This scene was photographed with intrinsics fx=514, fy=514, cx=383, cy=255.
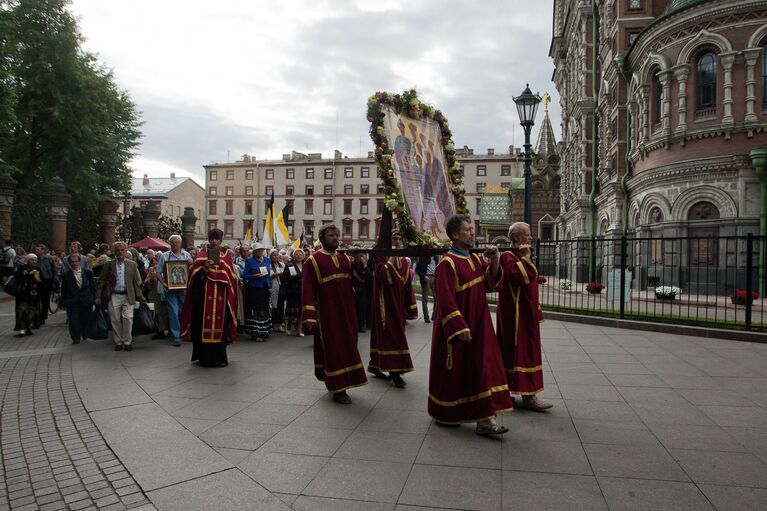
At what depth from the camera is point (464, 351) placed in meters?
5.09

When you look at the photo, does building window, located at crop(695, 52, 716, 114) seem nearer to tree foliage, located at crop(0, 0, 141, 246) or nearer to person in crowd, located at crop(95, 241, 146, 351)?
person in crowd, located at crop(95, 241, 146, 351)

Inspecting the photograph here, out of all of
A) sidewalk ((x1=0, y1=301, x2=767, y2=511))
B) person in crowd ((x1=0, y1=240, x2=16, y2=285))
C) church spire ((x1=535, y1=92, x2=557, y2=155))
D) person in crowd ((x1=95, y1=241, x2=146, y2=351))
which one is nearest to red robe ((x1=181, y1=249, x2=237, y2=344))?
sidewalk ((x1=0, y1=301, x2=767, y2=511))

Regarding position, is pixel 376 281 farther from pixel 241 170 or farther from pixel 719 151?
pixel 241 170

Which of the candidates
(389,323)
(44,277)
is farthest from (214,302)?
(44,277)

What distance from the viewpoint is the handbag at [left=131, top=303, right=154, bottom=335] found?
421 inches

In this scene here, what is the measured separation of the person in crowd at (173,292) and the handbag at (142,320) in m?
0.45

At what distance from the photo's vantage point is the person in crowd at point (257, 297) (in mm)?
10828

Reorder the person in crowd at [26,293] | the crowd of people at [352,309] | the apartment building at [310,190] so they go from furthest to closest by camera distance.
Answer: the apartment building at [310,190] → the person in crowd at [26,293] → the crowd of people at [352,309]

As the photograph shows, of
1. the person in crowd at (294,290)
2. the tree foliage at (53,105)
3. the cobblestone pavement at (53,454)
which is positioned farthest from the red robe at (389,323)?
the tree foliage at (53,105)

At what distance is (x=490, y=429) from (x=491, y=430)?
0.01 metres

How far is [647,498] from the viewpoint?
3.57 meters

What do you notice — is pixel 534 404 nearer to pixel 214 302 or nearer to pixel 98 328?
pixel 214 302

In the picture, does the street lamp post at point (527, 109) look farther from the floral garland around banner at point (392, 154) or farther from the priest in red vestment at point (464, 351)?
the priest in red vestment at point (464, 351)

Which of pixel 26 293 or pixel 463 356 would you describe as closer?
pixel 463 356
